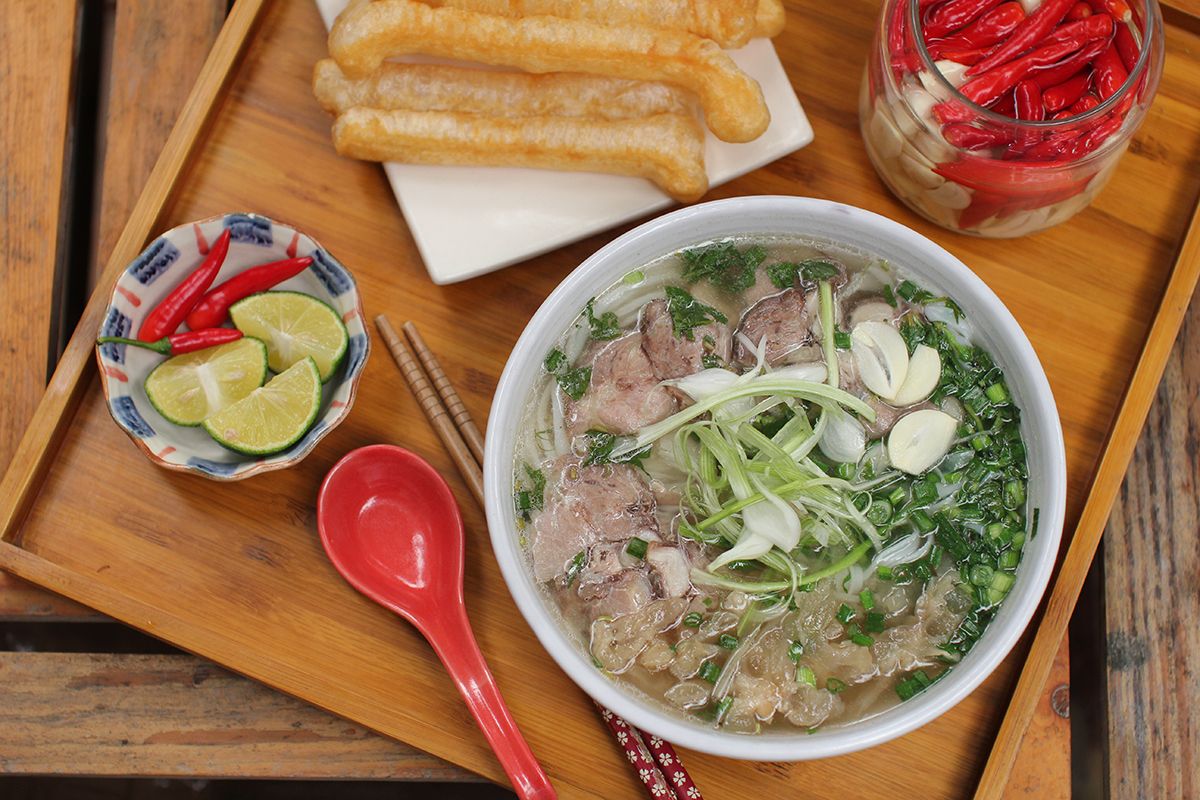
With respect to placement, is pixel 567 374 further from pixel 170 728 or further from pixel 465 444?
pixel 170 728

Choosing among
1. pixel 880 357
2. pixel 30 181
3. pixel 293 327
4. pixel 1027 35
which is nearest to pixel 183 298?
pixel 293 327

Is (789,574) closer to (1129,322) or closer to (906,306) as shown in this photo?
(906,306)

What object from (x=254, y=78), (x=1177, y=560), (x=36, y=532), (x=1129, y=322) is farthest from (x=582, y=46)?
(x=1177, y=560)

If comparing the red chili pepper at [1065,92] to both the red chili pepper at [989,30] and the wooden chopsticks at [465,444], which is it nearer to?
the red chili pepper at [989,30]

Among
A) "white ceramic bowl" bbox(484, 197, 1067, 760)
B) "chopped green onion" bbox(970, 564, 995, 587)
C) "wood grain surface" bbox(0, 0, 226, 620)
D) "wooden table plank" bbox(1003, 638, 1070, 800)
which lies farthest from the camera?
"wood grain surface" bbox(0, 0, 226, 620)

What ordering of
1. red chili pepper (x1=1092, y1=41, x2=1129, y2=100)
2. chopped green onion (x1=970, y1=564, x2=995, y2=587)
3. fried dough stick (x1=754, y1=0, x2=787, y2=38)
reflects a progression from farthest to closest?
fried dough stick (x1=754, y1=0, x2=787, y2=38) → red chili pepper (x1=1092, y1=41, x2=1129, y2=100) → chopped green onion (x1=970, y1=564, x2=995, y2=587)

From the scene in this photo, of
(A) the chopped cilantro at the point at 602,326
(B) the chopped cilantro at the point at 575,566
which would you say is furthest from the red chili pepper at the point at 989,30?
(B) the chopped cilantro at the point at 575,566

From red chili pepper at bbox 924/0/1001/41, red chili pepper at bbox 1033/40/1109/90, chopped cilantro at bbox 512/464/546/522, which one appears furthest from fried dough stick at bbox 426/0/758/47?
chopped cilantro at bbox 512/464/546/522

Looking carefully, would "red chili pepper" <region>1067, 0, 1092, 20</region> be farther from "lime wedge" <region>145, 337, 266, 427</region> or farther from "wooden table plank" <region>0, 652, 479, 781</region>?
"wooden table plank" <region>0, 652, 479, 781</region>
